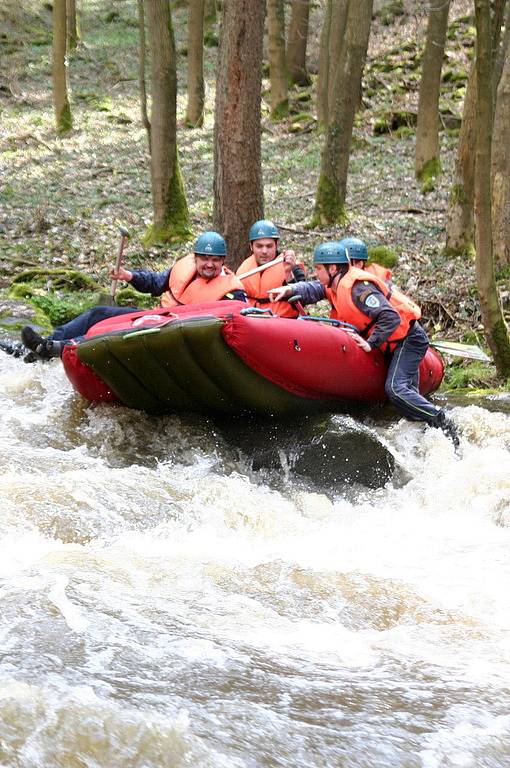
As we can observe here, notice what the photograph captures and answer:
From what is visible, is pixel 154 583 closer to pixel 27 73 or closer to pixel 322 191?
pixel 322 191

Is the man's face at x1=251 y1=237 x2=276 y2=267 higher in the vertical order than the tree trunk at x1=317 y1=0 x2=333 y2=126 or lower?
lower

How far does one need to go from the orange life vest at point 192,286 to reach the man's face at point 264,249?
578 millimetres

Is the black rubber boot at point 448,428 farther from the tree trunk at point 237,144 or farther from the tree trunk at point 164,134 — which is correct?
the tree trunk at point 164,134

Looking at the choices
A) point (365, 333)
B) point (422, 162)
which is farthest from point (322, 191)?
point (365, 333)

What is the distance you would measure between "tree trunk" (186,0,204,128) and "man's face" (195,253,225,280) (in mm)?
14457

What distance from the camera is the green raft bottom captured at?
20.0 ft

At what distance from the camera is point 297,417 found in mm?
6848

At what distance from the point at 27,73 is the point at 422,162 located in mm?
15463

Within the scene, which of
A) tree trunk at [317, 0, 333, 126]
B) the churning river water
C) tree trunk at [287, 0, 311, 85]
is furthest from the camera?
tree trunk at [287, 0, 311, 85]

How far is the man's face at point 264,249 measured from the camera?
830 cm

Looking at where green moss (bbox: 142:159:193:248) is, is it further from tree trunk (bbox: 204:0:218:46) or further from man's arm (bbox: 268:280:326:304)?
tree trunk (bbox: 204:0:218:46)

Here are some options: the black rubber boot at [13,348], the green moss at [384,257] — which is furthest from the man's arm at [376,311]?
the green moss at [384,257]

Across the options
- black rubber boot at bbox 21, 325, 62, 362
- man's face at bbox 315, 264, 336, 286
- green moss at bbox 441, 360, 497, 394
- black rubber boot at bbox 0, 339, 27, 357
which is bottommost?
A: green moss at bbox 441, 360, 497, 394

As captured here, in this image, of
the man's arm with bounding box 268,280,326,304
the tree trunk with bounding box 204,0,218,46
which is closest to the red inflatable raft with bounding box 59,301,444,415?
the man's arm with bounding box 268,280,326,304
